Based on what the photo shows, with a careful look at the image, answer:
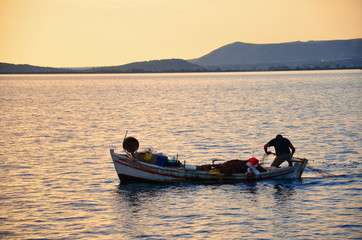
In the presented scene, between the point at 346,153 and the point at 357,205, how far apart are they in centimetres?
1264

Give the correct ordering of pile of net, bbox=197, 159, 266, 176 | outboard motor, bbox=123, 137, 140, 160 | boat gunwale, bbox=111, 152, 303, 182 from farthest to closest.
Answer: pile of net, bbox=197, 159, 266, 176 < outboard motor, bbox=123, 137, 140, 160 < boat gunwale, bbox=111, 152, 303, 182

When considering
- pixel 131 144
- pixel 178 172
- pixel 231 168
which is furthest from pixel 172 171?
pixel 231 168

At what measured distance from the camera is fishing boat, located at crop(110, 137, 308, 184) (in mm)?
25312

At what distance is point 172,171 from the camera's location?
83.3ft

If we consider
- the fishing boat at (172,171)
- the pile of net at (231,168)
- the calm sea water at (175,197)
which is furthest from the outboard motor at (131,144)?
the pile of net at (231,168)

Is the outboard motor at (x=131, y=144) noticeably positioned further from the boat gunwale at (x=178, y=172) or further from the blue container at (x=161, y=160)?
the blue container at (x=161, y=160)

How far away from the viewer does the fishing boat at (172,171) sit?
25312 millimetres

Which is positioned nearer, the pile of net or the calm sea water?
the calm sea water

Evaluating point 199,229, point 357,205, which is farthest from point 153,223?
point 357,205

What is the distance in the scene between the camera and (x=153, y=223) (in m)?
19.9

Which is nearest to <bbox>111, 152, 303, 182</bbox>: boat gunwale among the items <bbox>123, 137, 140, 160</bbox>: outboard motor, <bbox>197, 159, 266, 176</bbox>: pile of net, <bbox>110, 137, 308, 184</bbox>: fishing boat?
<bbox>110, 137, 308, 184</bbox>: fishing boat

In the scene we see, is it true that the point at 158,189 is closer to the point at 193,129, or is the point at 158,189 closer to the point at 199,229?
the point at 199,229

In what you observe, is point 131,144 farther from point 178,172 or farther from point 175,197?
point 175,197

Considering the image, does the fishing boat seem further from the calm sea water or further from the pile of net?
the calm sea water
